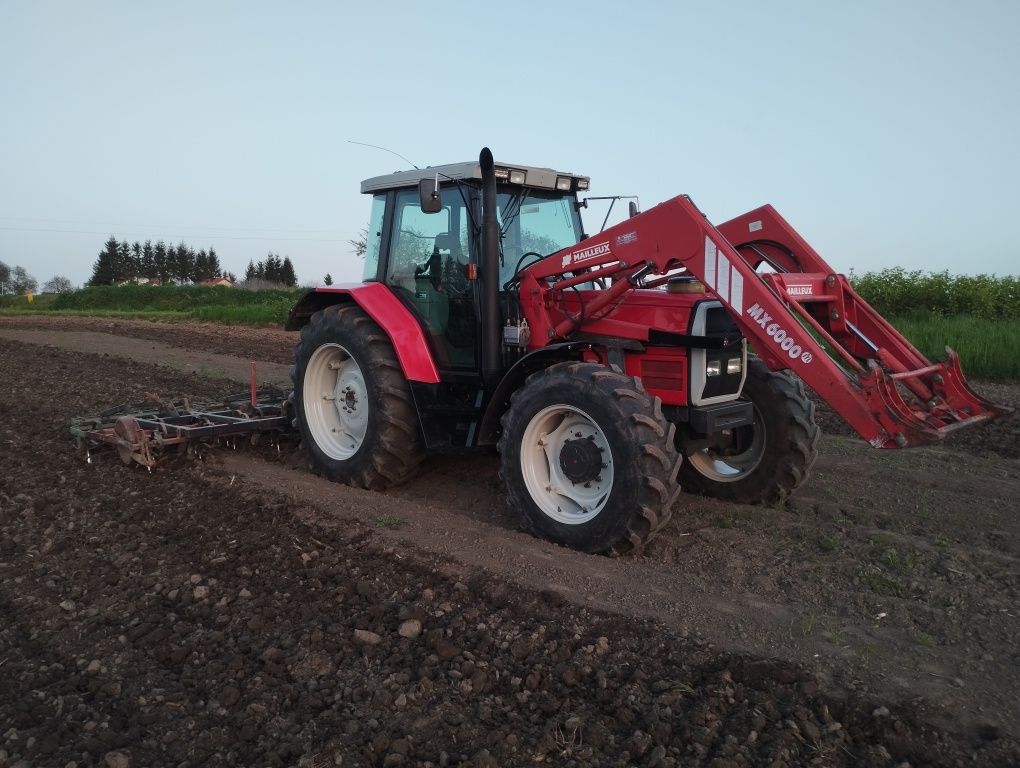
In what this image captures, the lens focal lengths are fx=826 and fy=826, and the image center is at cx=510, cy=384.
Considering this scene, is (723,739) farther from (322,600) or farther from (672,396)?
(672,396)

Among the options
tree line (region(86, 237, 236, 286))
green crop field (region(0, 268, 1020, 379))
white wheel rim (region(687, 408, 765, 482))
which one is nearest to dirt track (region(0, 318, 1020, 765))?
white wheel rim (region(687, 408, 765, 482))

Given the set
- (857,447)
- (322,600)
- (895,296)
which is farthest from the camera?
(895,296)

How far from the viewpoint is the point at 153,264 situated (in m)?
70.9

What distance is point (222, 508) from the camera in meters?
5.38

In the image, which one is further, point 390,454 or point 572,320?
point 390,454

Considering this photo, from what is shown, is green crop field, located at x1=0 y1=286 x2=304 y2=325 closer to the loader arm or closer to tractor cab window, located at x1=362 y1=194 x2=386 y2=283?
tractor cab window, located at x1=362 y1=194 x2=386 y2=283

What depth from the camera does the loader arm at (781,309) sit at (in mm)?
4113

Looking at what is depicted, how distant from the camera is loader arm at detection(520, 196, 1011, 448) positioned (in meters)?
4.11

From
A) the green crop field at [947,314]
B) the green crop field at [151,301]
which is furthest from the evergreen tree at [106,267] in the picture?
the green crop field at [947,314]

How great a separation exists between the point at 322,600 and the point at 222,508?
167 cm

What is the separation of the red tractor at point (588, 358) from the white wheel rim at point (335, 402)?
0.05 feet

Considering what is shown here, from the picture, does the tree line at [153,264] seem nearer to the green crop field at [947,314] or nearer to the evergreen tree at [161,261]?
the evergreen tree at [161,261]

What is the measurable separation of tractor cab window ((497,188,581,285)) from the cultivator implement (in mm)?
2562

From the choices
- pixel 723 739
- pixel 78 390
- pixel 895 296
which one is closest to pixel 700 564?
pixel 723 739
